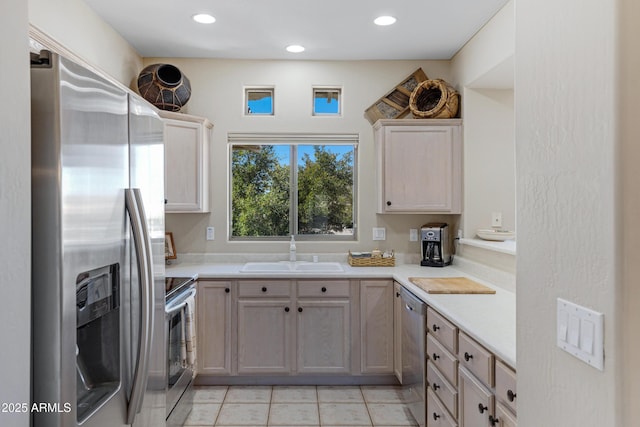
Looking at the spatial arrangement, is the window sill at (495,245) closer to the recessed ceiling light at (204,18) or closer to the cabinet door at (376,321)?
the cabinet door at (376,321)

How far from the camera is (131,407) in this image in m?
1.36

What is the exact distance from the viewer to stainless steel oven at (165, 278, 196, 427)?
238cm

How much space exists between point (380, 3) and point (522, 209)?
2.05 m

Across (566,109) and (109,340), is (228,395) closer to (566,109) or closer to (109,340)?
(109,340)

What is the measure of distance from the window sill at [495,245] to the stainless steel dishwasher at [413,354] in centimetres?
63

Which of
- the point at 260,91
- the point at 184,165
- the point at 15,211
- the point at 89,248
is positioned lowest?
the point at 89,248

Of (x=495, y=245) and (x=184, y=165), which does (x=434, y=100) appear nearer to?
(x=495, y=245)

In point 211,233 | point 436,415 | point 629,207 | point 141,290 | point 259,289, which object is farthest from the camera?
point 211,233

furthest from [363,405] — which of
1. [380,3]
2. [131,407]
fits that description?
[380,3]

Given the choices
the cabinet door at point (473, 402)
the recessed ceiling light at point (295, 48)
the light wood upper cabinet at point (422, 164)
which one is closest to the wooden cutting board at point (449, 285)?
the cabinet door at point (473, 402)

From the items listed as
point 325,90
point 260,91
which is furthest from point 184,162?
point 325,90

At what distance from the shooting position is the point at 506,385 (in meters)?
1.47

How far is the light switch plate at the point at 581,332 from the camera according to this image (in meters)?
0.81

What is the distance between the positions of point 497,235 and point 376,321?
1.12 metres
